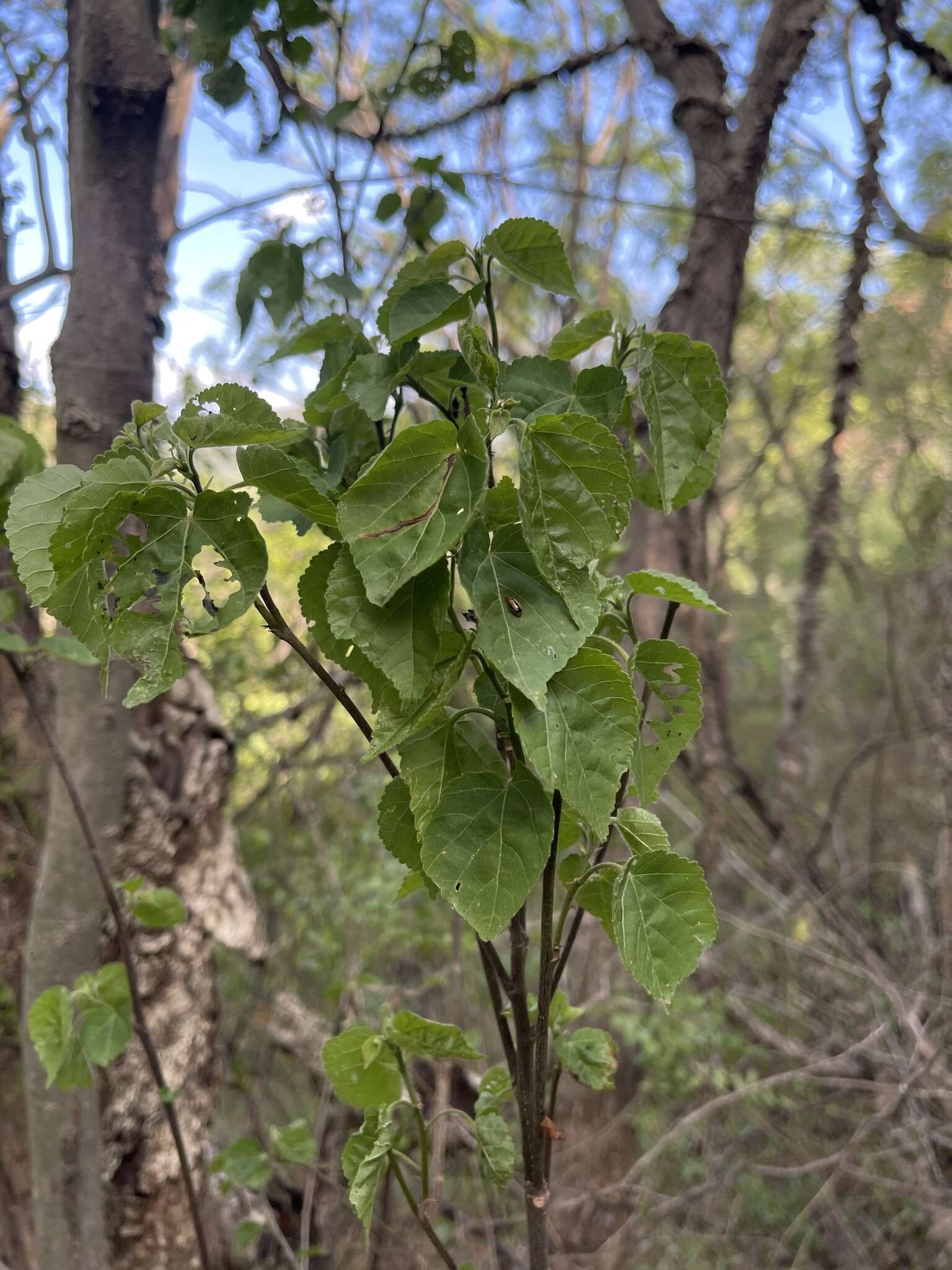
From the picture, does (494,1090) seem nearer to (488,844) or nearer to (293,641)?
(488,844)

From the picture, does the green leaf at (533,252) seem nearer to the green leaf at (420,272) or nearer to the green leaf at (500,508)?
the green leaf at (420,272)

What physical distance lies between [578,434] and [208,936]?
1.72 m

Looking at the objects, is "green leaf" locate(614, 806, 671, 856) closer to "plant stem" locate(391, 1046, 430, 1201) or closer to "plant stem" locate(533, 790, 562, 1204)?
"plant stem" locate(533, 790, 562, 1204)

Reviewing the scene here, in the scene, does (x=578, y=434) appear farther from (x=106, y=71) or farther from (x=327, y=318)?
(x=106, y=71)

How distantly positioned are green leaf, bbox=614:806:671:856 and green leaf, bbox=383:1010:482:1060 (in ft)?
0.68

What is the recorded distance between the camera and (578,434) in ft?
1.54

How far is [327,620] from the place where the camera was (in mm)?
562

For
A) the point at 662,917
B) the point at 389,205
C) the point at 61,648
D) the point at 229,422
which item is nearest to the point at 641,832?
the point at 662,917

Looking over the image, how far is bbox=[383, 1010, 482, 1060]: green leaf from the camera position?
630 mm

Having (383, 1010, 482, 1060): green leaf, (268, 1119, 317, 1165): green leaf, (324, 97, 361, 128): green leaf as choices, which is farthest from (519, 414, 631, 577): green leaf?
(268, 1119, 317, 1165): green leaf

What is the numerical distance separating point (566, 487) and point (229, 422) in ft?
0.68

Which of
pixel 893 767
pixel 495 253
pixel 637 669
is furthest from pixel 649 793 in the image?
pixel 893 767

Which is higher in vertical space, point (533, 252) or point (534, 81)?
point (534, 81)

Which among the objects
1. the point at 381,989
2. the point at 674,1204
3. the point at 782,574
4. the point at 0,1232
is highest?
the point at 782,574
